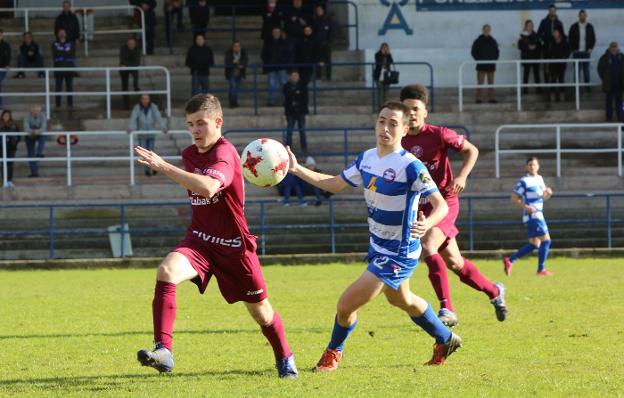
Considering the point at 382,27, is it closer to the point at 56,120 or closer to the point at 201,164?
the point at 56,120

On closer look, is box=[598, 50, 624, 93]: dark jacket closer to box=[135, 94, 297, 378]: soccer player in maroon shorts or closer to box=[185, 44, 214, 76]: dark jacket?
box=[185, 44, 214, 76]: dark jacket

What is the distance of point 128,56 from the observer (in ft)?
97.7

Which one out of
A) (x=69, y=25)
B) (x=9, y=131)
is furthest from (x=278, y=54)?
(x=9, y=131)

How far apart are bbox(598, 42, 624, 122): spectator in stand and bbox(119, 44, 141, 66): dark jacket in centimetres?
1101

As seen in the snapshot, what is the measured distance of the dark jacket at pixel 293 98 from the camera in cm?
2722

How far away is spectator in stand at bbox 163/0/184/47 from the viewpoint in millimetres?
32031

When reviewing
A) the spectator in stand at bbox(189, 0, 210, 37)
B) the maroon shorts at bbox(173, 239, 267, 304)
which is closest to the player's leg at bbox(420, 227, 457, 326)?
the maroon shorts at bbox(173, 239, 267, 304)

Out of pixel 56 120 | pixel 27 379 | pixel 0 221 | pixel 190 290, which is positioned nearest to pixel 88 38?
pixel 56 120

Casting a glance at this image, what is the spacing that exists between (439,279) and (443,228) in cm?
49

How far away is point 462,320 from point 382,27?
69.2 feet

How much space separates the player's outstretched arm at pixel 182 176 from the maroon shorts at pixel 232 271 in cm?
71

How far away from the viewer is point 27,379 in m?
8.95

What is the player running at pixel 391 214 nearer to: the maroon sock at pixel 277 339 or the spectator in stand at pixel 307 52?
the maroon sock at pixel 277 339

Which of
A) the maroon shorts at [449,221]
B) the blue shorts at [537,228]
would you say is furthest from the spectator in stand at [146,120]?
the maroon shorts at [449,221]
